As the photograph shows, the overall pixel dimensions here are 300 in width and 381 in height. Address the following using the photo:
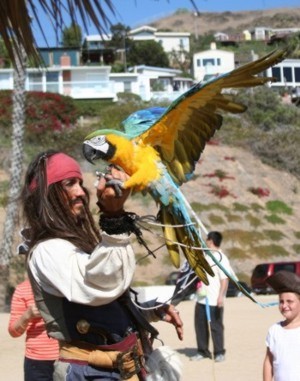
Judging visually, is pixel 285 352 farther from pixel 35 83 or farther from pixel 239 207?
pixel 35 83

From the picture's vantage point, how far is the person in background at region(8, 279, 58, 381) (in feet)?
16.8

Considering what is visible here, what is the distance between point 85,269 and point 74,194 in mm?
513

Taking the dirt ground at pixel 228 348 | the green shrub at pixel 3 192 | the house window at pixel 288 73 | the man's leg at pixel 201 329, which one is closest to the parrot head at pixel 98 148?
the dirt ground at pixel 228 348

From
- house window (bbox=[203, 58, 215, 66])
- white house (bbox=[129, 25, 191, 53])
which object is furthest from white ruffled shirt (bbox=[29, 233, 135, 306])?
Answer: white house (bbox=[129, 25, 191, 53])

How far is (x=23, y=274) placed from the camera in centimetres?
2170

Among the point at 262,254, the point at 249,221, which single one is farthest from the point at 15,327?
the point at 249,221

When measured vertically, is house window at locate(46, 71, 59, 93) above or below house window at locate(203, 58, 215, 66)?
below

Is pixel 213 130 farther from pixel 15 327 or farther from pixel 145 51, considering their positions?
pixel 145 51

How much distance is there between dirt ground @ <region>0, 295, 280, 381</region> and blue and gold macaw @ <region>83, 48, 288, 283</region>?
13.0 ft

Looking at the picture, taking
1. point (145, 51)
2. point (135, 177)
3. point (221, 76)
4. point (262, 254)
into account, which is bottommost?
point (262, 254)

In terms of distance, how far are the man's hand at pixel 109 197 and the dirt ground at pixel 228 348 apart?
14.6 feet

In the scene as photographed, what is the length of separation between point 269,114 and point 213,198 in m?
9.16

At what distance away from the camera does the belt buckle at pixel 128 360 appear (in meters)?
3.10

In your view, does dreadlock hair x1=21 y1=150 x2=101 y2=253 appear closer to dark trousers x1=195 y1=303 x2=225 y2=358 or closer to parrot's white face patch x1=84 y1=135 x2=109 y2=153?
parrot's white face patch x1=84 y1=135 x2=109 y2=153
